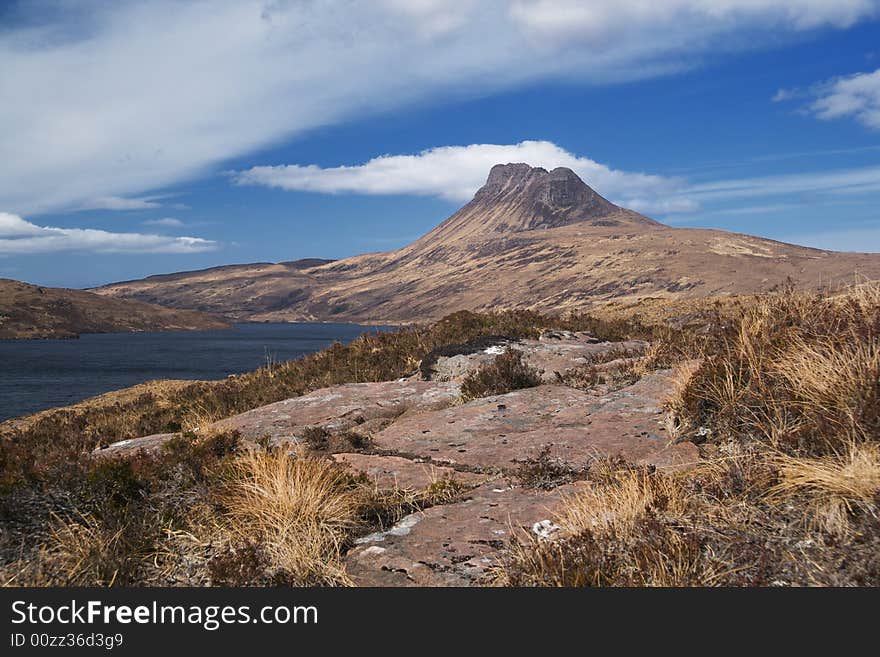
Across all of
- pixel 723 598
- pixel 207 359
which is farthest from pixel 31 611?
pixel 207 359

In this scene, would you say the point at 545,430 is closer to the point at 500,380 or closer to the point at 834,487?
the point at 500,380

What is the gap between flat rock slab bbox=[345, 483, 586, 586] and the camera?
166 inches

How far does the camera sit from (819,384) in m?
5.52

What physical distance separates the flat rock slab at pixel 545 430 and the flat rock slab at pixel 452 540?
1060 mm

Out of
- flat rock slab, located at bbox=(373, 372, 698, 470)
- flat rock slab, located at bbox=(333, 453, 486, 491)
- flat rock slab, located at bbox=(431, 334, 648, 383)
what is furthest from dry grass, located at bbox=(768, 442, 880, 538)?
flat rock slab, located at bbox=(431, 334, 648, 383)

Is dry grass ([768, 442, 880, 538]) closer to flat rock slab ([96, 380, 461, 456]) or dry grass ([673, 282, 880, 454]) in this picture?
dry grass ([673, 282, 880, 454])

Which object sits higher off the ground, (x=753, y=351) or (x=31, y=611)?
(x=753, y=351)

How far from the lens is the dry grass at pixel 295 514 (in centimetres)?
426

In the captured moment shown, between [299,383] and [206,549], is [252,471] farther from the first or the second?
[299,383]

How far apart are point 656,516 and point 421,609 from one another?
189 cm

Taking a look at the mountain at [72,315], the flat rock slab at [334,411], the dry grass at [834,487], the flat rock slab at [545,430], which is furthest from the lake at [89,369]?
the mountain at [72,315]

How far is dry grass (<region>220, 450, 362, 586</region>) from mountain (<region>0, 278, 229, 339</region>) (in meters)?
138

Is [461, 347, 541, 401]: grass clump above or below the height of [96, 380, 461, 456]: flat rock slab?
above

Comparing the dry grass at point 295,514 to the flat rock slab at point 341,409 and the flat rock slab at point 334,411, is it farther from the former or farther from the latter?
the flat rock slab at point 341,409
